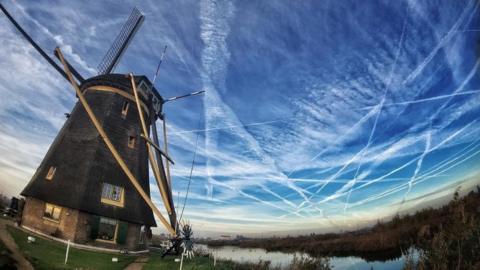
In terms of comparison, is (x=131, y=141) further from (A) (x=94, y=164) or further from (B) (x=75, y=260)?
(B) (x=75, y=260)

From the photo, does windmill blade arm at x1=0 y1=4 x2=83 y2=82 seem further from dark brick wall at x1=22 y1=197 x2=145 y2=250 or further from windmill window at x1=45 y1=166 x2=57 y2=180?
→ dark brick wall at x1=22 y1=197 x2=145 y2=250

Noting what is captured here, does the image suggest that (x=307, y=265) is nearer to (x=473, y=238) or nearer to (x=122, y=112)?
(x=473, y=238)

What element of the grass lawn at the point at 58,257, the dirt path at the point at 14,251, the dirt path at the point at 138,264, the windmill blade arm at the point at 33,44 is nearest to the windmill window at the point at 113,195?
the grass lawn at the point at 58,257

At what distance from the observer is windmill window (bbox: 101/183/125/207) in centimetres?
2310

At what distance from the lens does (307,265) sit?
15.6 metres

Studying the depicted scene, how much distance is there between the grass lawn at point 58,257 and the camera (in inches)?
527

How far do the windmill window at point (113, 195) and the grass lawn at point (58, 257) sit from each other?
3988 mm

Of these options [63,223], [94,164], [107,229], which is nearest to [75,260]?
[63,223]

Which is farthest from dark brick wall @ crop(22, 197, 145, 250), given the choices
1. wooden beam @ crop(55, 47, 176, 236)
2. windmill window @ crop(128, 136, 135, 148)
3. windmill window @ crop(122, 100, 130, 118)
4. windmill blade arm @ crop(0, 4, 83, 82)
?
windmill blade arm @ crop(0, 4, 83, 82)

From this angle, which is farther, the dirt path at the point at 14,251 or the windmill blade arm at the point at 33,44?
the windmill blade arm at the point at 33,44

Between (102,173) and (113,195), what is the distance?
186cm

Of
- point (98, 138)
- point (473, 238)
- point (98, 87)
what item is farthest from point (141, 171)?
point (473, 238)

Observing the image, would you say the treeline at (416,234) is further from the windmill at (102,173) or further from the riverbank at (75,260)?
the windmill at (102,173)

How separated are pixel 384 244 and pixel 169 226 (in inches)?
611
